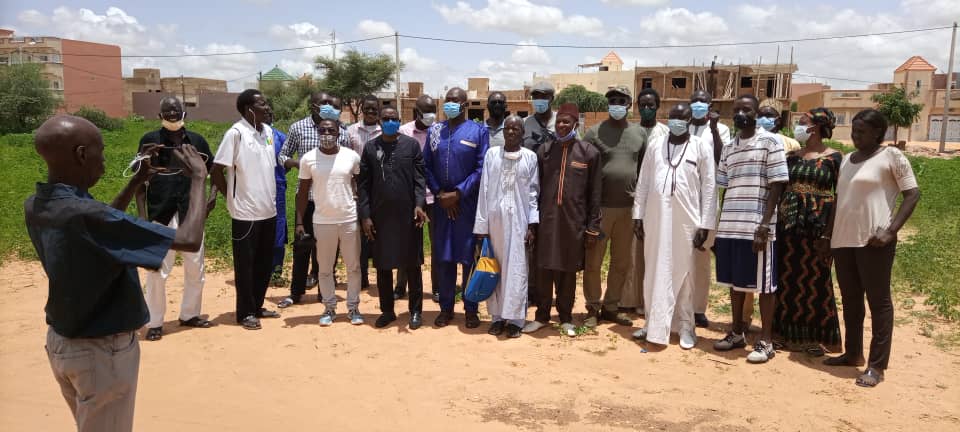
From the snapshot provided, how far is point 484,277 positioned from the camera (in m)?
5.61

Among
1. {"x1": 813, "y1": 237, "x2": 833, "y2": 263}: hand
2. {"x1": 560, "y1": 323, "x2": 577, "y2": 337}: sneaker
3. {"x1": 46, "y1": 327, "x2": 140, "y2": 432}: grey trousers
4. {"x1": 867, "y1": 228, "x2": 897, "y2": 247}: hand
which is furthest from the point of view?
{"x1": 560, "y1": 323, "x2": 577, "y2": 337}: sneaker

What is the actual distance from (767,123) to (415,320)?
3457mm

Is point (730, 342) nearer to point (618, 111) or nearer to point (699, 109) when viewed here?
point (699, 109)

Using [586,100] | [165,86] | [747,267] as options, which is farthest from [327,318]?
[165,86]

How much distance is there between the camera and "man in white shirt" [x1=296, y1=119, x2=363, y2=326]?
5.63m

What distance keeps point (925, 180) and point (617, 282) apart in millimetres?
15403

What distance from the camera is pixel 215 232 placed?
9.48m

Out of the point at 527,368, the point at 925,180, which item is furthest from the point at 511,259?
the point at 925,180

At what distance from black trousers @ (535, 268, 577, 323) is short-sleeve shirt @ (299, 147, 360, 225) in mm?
1823

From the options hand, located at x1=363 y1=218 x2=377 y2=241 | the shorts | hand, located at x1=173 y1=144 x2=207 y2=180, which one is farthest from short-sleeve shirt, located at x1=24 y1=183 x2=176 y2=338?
the shorts

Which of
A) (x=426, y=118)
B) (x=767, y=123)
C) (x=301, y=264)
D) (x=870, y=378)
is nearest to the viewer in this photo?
(x=870, y=378)

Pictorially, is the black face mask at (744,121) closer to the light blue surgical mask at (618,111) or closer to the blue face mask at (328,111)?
the light blue surgical mask at (618,111)

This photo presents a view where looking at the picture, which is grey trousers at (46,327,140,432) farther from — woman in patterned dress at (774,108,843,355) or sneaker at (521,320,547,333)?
woman in patterned dress at (774,108,843,355)

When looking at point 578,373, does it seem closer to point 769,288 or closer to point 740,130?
point 769,288
